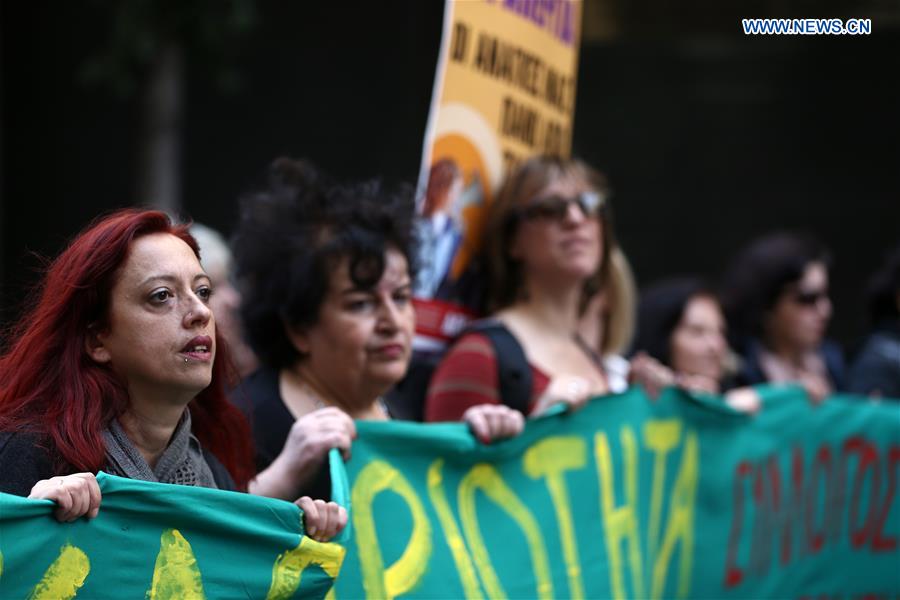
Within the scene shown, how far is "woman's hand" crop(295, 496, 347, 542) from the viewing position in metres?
2.62

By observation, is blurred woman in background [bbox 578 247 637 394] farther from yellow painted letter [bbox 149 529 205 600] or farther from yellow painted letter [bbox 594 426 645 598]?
yellow painted letter [bbox 149 529 205 600]

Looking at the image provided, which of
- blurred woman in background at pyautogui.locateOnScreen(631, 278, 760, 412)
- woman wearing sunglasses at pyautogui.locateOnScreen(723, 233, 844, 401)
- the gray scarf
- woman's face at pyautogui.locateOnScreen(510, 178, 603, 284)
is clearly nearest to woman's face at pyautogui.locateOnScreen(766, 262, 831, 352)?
woman wearing sunglasses at pyautogui.locateOnScreen(723, 233, 844, 401)

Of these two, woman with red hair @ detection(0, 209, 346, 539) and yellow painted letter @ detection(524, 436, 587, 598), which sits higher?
woman with red hair @ detection(0, 209, 346, 539)

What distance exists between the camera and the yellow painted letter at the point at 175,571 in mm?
2357

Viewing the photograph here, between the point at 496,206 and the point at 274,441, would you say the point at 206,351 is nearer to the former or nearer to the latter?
the point at 274,441

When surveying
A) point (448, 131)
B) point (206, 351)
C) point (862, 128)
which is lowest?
point (206, 351)

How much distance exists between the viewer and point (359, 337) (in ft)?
11.2

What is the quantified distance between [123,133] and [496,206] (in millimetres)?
5334

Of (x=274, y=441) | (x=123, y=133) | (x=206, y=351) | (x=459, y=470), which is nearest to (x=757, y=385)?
(x=459, y=470)

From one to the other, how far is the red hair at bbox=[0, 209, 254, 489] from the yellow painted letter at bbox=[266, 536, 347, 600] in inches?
16.2

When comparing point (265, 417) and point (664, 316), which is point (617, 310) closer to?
point (664, 316)

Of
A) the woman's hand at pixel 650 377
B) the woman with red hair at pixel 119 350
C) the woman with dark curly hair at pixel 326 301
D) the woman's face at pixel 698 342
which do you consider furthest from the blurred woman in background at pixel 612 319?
the woman with red hair at pixel 119 350

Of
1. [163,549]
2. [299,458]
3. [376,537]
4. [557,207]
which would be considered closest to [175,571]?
[163,549]

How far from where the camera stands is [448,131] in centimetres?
426
